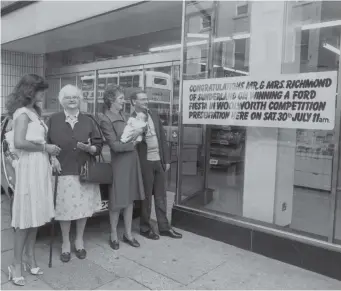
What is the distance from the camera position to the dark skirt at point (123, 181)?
13.3 ft

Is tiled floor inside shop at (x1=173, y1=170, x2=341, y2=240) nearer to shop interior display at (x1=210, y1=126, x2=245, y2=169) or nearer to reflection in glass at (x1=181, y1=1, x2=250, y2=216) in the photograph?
reflection in glass at (x1=181, y1=1, x2=250, y2=216)

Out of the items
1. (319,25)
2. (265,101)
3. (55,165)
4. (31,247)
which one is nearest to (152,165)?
(55,165)

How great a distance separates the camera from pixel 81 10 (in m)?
6.27

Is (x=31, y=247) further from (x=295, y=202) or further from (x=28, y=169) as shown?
(x=295, y=202)

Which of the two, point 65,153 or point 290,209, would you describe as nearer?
point 65,153

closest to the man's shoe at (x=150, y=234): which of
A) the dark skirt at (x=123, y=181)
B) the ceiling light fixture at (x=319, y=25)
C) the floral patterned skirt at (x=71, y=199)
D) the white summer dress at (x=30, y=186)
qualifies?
the dark skirt at (x=123, y=181)

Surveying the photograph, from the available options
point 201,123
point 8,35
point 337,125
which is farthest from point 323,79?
point 8,35

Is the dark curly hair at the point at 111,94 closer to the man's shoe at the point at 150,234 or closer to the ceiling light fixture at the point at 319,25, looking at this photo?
the man's shoe at the point at 150,234

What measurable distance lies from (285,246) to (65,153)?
2490 mm

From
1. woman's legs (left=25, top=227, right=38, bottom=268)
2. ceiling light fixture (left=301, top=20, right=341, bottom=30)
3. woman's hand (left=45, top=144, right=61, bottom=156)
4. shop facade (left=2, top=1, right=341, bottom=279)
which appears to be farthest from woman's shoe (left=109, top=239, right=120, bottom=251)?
ceiling light fixture (left=301, top=20, right=341, bottom=30)

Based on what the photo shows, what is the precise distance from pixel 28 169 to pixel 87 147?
64cm

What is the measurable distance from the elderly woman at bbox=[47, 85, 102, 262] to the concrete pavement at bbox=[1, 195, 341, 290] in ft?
1.06

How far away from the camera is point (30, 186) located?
10.8 ft

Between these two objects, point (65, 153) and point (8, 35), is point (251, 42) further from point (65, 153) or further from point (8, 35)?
point (8, 35)
